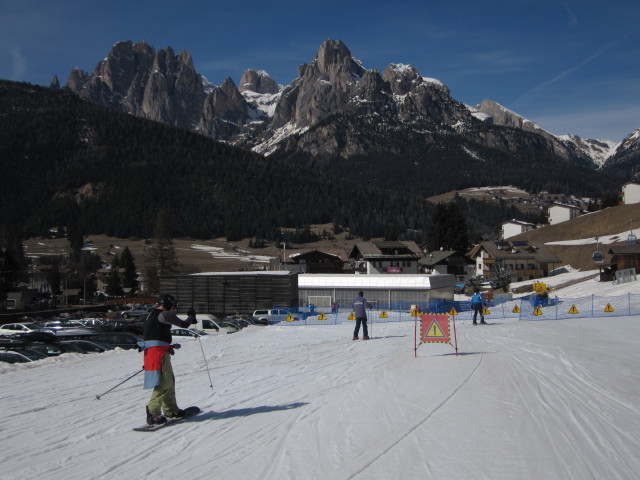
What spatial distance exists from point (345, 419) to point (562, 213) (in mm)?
150636

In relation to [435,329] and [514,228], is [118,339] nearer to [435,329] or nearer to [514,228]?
[435,329]

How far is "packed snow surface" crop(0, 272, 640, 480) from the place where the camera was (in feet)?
20.7

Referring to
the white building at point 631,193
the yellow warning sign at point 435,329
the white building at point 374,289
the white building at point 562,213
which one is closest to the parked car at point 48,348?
the yellow warning sign at point 435,329

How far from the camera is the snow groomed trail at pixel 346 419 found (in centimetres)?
631

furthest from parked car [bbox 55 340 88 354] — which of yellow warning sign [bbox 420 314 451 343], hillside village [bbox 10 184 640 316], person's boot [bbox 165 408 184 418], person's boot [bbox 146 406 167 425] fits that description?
hillside village [bbox 10 184 640 316]

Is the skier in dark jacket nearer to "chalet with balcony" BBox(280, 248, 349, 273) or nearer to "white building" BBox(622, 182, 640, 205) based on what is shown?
"chalet with balcony" BBox(280, 248, 349, 273)

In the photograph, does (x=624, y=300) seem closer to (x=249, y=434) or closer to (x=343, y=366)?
(x=343, y=366)

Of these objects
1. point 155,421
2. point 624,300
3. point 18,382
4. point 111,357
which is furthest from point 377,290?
point 155,421

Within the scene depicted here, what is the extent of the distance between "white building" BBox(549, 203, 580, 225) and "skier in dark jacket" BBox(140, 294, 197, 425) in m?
147

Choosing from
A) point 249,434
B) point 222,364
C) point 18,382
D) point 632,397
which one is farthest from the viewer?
point 222,364

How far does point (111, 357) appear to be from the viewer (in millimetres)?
17875

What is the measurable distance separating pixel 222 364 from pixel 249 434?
7339 mm

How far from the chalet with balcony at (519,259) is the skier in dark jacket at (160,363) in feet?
267

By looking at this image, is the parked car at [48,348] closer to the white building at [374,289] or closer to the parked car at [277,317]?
the parked car at [277,317]
